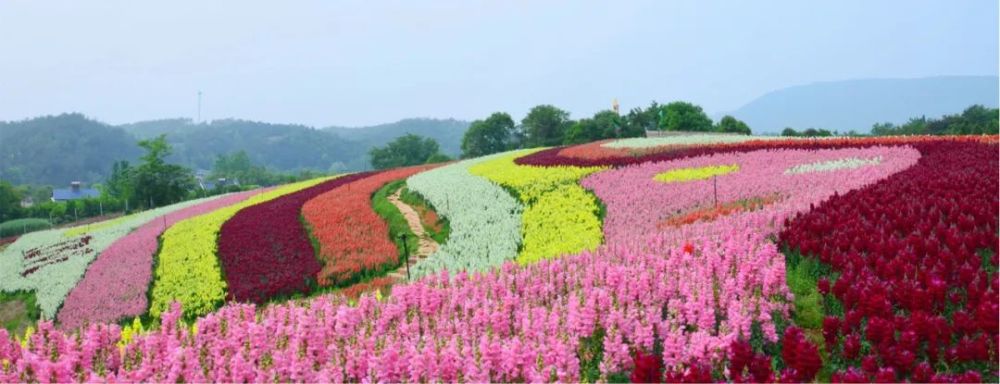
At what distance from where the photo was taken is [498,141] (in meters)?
71.4

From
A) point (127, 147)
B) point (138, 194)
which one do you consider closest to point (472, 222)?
point (138, 194)

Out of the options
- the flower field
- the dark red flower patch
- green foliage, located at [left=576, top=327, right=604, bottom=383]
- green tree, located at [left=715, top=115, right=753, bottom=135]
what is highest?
green tree, located at [left=715, top=115, right=753, bottom=135]

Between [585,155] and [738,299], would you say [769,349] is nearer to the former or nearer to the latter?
[738,299]

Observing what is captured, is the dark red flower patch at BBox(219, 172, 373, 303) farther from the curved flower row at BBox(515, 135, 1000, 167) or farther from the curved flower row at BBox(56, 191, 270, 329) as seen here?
the curved flower row at BBox(515, 135, 1000, 167)

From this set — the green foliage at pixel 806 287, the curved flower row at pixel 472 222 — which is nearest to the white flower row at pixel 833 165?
the curved flower row at pixel 472 222

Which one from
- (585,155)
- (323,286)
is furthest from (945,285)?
(585,155)

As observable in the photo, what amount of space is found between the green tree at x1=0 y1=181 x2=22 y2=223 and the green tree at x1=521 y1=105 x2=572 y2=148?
130 ft

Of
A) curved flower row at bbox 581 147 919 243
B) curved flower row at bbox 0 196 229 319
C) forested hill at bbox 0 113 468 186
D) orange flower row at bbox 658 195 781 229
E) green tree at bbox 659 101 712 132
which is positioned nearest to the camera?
orange flower row at bbox 658 195 781 229

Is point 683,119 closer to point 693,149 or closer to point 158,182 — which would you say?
point 693,149

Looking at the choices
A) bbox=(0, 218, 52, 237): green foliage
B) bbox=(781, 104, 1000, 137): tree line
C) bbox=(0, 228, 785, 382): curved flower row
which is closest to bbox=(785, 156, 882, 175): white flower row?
bbox=(0, 228, 785, 382): curved flower row

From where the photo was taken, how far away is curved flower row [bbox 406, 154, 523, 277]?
1447 cm

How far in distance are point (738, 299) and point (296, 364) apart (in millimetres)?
4336

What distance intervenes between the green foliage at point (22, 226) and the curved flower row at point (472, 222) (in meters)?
27.8

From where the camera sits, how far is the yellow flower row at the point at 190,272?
1525 cm
